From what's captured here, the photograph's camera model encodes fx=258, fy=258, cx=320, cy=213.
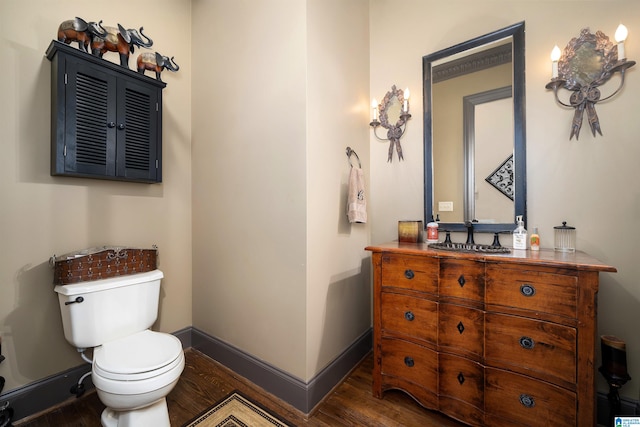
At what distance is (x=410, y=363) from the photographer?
4.91ft

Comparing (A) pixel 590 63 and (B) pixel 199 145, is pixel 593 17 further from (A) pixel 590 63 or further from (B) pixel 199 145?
(B) pixel 199 145

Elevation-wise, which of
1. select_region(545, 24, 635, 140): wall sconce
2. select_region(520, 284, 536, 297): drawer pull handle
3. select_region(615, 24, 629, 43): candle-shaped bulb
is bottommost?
select_region(520, 284, 536, 297): drawer pull handle

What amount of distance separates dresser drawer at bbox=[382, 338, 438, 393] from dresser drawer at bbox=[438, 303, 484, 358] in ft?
0.38

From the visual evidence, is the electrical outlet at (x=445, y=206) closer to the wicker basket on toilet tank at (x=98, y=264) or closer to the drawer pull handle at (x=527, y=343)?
the drawer pull handle at (x=527, y=343)

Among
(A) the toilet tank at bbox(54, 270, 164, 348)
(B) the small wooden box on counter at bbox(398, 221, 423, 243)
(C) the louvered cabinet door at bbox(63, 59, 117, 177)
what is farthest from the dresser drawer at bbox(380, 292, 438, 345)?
(C) the louvered cabinet door at bbox(63, 59, 117, 177)

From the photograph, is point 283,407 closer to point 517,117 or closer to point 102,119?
point 102,119

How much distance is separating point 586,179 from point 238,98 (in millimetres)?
2195

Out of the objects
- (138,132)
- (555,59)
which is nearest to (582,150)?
(555,59)

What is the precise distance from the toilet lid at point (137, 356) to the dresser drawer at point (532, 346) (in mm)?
1573

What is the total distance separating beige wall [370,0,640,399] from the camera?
1326 millimetres

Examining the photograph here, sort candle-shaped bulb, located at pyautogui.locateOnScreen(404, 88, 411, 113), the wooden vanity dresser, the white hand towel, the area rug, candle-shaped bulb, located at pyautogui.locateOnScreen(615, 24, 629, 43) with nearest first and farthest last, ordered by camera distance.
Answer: the wooden vanity dresser, candle-shaped bulb, located at pyautogui.locateOnScreen(615, 24, 629, 43), the area rug, the white hand towel, candle-shaped bulb, located at pyautogui.locateOnScreen(404, 88, 411, 113)

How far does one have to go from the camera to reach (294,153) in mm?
1546

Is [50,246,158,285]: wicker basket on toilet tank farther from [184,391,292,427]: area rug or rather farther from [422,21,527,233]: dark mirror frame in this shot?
[422,21,527,233]: dark mirror frame

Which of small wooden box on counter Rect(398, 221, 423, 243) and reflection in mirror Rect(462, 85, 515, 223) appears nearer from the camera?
reflection in mirror Rect(462, 85, 515, 223)
